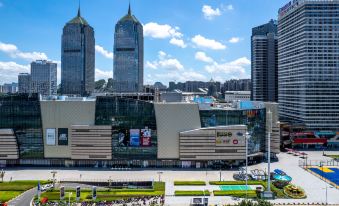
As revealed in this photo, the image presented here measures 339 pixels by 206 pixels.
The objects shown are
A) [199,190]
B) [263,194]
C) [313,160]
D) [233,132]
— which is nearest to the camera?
[263,194]

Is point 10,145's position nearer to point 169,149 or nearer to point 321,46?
point 169,149

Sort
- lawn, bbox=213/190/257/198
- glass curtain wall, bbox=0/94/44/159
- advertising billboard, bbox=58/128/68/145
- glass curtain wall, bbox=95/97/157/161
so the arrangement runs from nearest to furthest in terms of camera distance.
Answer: lawn, bbox=213/190/257/198 < glass curtain wall, bbox=95/97/157/161 < advertising billboard, bbox=58/128/68/145 < glass curtain wall, bbox=0/94/44/159

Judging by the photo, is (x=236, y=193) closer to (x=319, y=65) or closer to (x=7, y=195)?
(x=7, y=195)

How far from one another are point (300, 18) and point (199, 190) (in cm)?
9757

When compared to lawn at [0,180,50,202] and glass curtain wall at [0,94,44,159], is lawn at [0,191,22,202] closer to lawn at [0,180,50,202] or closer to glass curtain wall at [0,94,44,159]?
lawn at [0,180,50,202]

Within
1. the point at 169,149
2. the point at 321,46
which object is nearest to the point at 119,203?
the point at 169,149

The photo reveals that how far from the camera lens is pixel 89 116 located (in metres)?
96.9

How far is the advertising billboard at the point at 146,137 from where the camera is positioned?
95.1m

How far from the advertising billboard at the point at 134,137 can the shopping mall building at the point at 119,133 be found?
0.28 metres

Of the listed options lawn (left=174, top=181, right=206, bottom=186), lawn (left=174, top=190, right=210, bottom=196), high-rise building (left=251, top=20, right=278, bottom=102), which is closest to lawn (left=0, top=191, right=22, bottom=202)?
lawn (left=174, top=190, right=210, bottom=196)

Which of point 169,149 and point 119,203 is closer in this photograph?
point 119,203

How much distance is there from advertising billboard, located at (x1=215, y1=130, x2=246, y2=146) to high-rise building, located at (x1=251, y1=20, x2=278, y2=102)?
108722mm

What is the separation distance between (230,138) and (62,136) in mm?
47450

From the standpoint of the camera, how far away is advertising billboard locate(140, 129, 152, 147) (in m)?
95.1
